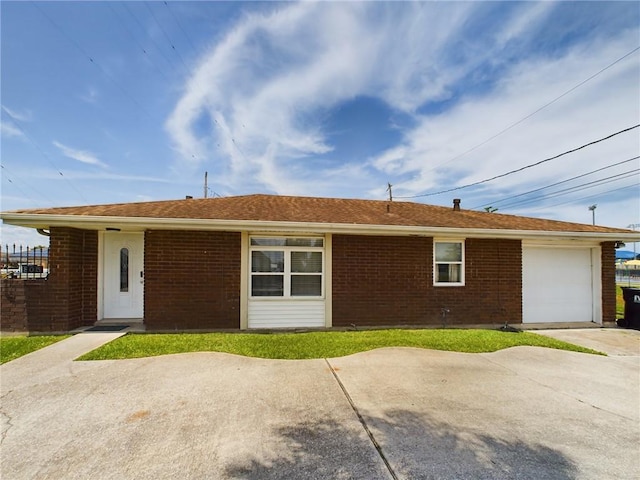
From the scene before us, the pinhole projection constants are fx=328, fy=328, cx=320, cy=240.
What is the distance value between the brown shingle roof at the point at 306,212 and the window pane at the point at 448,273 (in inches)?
44.8

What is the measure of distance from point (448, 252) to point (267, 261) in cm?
496

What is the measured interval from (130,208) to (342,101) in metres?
8.69

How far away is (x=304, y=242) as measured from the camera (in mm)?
8516

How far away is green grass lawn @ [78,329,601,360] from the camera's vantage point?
6023 millimetres

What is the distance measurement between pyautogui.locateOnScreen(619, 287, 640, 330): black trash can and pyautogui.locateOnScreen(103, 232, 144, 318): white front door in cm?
1333

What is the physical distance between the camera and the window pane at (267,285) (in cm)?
834

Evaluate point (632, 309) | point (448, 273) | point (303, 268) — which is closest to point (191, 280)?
point (303, 268)

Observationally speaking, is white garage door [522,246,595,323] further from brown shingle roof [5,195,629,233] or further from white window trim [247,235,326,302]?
white window trim [247,235,326,302]

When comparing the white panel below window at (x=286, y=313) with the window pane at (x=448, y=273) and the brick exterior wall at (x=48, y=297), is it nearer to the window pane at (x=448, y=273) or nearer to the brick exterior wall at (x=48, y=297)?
the window pane at (x=448, y=273)

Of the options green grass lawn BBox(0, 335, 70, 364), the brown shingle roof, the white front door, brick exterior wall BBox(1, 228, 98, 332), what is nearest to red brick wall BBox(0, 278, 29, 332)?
brick exterior wall BBox(1, 228, 98, 332)

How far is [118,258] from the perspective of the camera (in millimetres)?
8305

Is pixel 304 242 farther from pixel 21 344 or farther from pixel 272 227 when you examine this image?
pixel 21 344

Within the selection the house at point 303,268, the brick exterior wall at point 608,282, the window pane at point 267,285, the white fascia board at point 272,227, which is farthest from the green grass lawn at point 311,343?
the brick exterior wall at point 608,282

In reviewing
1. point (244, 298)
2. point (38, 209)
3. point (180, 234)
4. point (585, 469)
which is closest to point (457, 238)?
point (244, 298)
